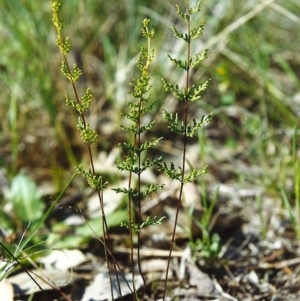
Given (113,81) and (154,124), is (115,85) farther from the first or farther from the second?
(154,124)

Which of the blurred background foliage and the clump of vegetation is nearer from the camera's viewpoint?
the clump of vegetation

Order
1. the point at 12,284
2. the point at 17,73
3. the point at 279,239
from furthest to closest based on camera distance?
1. the point at 17,73
2. the point at 279,239
3. the point at 12,284

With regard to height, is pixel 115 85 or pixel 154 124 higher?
pixel 115 85

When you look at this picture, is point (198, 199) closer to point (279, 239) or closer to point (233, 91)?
point (279, 239)

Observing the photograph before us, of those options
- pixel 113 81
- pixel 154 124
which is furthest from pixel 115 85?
pixel 154 124

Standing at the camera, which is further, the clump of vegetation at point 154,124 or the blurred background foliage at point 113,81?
the blurred background foliage at point 113,81

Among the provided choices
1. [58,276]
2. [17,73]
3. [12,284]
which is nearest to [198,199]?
[58,276]

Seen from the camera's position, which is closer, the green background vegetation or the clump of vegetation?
the clump of vegetation

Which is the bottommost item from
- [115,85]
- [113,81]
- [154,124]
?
[154,124]
